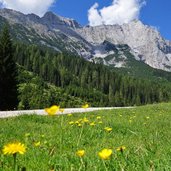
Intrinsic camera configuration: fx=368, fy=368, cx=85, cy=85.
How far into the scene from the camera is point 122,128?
12797 millimetres

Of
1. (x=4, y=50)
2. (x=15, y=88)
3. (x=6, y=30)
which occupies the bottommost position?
(x=15, y=88)

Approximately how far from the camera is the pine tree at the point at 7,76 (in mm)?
71875

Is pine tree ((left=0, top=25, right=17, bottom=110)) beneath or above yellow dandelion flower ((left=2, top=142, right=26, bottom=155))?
above

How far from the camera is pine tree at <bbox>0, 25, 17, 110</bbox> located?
71.9 meters

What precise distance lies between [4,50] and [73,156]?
3041 inches

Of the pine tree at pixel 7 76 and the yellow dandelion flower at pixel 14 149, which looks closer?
the yellow dandelion flower at pixel 14 149

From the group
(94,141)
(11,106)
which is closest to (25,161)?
(94,141)

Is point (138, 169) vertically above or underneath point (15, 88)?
underneath

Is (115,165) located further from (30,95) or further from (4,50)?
(30,95)

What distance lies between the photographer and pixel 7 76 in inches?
2928

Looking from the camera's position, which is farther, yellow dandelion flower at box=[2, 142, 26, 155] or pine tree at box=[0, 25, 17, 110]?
pine tree at box=[0, 25, 17, 110]

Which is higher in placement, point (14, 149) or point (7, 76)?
point (7, 76)

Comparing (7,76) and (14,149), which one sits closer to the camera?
(14,149)

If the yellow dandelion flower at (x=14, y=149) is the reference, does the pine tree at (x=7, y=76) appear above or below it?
above
